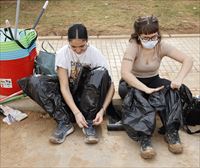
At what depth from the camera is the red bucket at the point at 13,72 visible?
366cm

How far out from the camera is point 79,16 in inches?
291

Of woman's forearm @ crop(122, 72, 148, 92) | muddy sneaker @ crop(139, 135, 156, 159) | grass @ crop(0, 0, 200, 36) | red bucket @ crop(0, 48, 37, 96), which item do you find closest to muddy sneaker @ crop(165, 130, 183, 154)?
muddy sneaker @ crop(139, 135, 156, 159)

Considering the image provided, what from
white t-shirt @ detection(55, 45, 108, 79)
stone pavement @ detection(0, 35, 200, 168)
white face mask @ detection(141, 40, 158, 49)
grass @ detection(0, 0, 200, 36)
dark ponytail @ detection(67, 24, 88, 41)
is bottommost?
stone pavement @ detection(0, 35, 200, 168)

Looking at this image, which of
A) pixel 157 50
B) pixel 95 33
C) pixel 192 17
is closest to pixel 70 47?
pixel 157 50

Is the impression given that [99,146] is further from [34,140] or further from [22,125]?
[22,125]

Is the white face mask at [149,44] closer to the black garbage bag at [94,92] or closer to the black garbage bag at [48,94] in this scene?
the black garbage bag at [94,92]

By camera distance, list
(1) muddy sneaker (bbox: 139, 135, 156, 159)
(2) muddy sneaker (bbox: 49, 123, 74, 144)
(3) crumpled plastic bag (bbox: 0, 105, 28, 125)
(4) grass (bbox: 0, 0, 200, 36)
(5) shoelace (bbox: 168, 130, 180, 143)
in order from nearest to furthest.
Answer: (1) muddy sneaker (bbox: 139, 135, 156, 159) < (5) shoelace (bbox: 168, 130, 180, 143) < (2) muddy sneaker (bbox: 49, 123, 74, 144) < (3) crumpled plastic bag (bbox: 0, 105, 28, 125) < (4) grass (bbox: 0, 0, 200, 36)

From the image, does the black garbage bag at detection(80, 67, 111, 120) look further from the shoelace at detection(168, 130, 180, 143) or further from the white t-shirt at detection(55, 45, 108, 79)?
the shoelace at detection(168, 130, 180, 143)

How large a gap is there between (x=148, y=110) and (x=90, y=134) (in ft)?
1.82

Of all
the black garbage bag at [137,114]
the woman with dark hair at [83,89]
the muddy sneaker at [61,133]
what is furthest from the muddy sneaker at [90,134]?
the black garbage bag at [137,114]

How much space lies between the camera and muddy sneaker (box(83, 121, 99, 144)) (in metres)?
3.16

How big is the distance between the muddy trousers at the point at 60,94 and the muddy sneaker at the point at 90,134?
0.10 metres

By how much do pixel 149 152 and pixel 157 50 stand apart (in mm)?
954

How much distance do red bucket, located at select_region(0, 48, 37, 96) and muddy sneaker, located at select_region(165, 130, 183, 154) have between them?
1601 mm
